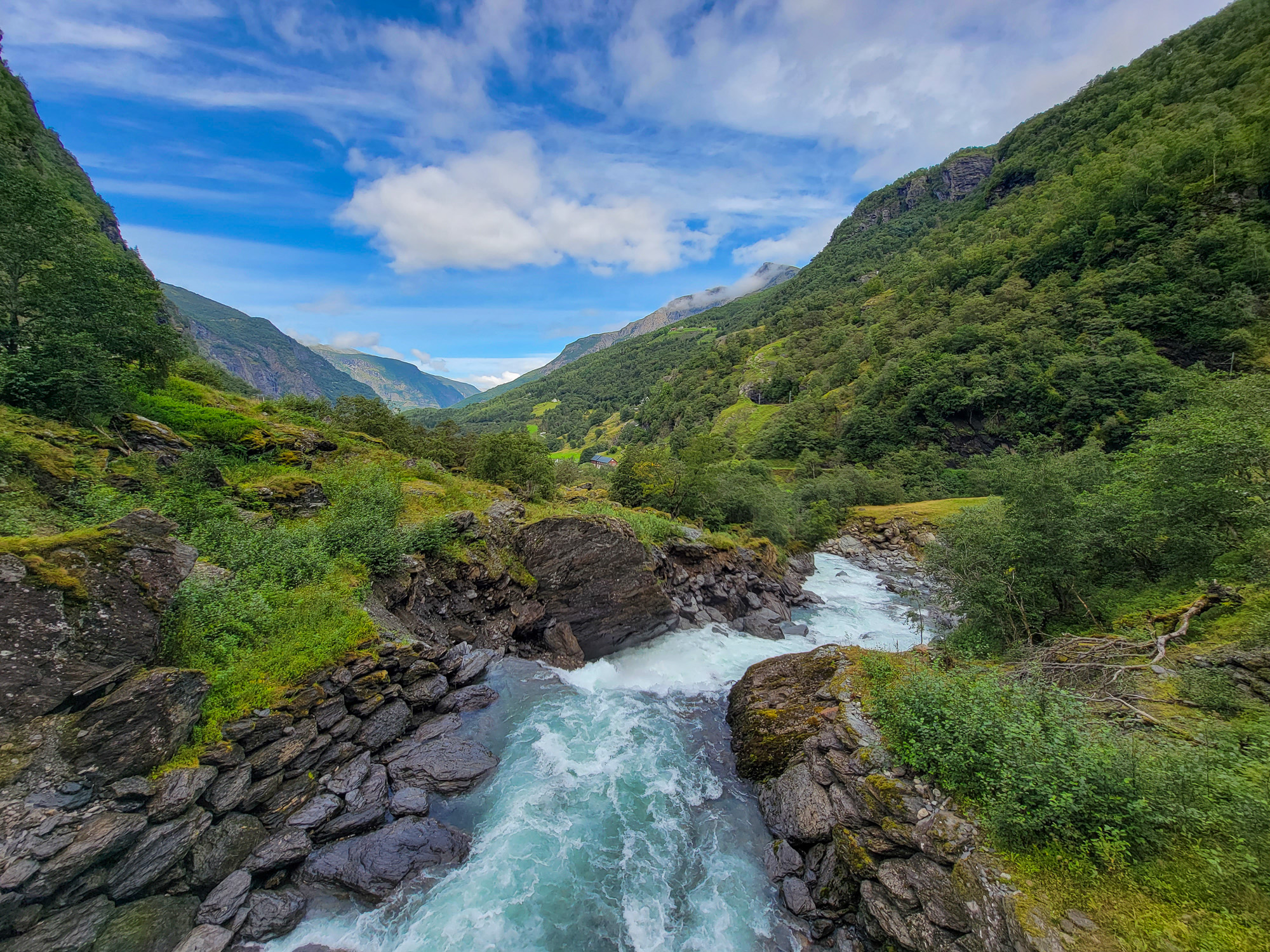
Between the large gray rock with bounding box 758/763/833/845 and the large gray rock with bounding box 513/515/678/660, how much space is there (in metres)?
9.06

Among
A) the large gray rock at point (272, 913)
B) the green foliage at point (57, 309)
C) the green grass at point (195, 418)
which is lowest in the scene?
the large gray rock at point (272, 913)

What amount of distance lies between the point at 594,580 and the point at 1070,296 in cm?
6716

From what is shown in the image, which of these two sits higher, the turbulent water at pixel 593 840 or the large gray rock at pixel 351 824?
the large gray rock at pixel 351 824

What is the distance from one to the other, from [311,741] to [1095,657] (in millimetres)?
16295

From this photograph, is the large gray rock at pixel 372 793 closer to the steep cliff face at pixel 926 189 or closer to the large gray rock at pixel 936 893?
the large gray rock at pixel 936 893

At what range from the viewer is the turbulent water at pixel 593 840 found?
673cm

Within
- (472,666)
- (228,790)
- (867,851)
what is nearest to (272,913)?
(228,790)

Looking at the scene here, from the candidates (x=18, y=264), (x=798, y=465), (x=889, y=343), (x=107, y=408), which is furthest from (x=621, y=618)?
(x=889, y=343)

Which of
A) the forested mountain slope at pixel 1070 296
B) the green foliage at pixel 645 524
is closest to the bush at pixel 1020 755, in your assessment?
the green foliage at pixel 645 524

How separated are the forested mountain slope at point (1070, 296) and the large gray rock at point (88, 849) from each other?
57.7m

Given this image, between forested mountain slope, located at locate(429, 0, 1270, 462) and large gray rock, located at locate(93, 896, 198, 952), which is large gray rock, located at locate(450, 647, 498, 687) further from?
forested mountain slope, located at locate(429, 0, 1270, 462)

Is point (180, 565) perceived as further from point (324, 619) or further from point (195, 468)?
point (195, 468)

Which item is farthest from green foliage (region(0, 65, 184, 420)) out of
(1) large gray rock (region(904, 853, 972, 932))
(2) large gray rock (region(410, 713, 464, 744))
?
(1) large gray rock (region(904, 853, 972, 932))

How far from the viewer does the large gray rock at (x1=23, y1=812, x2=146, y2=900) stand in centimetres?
502
